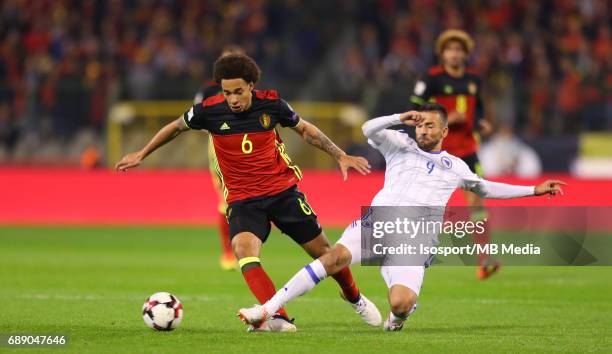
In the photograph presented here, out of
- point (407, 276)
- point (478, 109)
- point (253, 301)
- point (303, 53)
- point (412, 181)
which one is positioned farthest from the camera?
point (303, 53)

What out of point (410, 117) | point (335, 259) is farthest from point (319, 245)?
point (410, 117)

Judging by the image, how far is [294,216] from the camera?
28.1ft

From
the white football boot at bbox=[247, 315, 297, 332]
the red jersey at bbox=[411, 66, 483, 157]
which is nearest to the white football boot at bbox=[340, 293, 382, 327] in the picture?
the white football boot at bbox=[247, 315, 297, 332]

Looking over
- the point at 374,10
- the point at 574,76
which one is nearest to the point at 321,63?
the point at 374,10

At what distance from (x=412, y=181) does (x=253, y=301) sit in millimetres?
2571

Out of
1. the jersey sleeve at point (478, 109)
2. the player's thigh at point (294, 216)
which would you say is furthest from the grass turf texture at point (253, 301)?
the jersey sleeve at point (478, 109)

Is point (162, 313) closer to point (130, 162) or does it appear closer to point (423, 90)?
point (130, 162)

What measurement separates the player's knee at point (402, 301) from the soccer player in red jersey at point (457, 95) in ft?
14.9

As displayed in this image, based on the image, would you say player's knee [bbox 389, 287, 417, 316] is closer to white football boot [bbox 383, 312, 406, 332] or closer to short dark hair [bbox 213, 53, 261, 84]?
white football boot [bbox 383, 312, 406, 332]

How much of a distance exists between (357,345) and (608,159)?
1364cm

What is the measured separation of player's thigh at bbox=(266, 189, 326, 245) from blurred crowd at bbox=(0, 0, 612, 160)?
11.6 metres

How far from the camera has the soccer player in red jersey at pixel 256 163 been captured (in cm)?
836

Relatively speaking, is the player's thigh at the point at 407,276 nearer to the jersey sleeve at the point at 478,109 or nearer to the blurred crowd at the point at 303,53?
the jersey sleeve at the point at 478,109

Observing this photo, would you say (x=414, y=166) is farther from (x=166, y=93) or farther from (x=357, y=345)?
(x=166, y=93)
